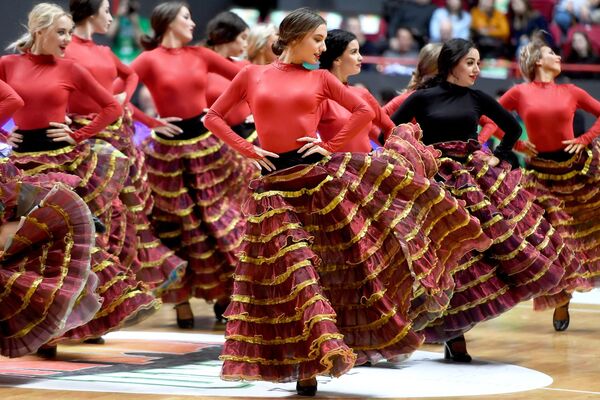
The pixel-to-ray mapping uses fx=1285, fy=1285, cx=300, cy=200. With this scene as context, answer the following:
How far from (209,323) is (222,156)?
124 centimetres

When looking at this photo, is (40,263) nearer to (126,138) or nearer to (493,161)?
(126,138)

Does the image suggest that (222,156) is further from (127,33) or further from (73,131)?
(127,33)

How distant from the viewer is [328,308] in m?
5.97

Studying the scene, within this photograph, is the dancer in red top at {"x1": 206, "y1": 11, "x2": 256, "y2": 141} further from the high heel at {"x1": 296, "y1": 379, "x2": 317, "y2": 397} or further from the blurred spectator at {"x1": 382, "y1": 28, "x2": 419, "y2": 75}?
the blurred spectator at {"x1": 382, "y1": 28, "x2": 419, "y2": 75}

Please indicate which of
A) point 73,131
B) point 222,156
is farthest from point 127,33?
point 73,131

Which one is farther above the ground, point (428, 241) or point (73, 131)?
point (73, 131)

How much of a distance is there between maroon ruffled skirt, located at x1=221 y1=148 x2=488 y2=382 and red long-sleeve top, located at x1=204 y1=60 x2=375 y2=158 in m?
0.16

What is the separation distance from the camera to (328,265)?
20.5 ft

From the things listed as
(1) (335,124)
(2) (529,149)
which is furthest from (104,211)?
(2) (529,149)

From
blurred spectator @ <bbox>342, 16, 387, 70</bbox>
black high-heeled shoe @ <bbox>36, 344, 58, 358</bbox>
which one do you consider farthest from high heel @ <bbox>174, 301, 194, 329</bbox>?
blurred spectator @ <bbox>342, 16, 387, 70</bbox>

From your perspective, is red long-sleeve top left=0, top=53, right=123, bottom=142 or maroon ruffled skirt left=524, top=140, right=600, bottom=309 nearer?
red long-sleeve top left=0, top=53, right=123, bottom=142

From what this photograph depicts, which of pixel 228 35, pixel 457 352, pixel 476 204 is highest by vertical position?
pixel 228 35

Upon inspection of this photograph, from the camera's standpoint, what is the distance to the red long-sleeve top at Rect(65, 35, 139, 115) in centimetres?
816

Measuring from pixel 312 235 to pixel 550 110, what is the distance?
3.19 m
